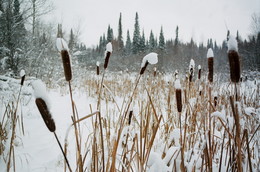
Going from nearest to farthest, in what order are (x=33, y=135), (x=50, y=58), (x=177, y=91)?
(x=177, y=91) < (x=33, y=135) < (x=50, y=58)

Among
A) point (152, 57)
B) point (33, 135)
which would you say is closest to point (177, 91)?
point (152, 57)

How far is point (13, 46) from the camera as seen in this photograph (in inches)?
132

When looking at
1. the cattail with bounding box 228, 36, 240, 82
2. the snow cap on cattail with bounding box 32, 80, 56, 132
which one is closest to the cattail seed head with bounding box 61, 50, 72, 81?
the snow cap on cattail with bounding box 32, 80, 56, 132

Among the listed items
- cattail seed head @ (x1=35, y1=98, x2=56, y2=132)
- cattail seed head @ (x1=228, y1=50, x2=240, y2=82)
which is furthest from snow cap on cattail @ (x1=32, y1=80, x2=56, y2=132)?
cattail seed head @ (x1=228, y1=50, x2=240, y2=82)

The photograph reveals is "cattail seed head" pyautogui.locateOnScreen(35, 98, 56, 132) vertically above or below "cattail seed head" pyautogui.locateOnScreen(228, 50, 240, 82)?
below

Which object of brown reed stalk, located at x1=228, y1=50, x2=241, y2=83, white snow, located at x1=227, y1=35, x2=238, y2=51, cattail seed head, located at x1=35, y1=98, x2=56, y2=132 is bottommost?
cattail seed head, located at x1=35, y1=98, x2=56, y2=132

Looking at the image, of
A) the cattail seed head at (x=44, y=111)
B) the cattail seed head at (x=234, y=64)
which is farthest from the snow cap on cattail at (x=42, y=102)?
the cattail seed head at (x=234, y=64)

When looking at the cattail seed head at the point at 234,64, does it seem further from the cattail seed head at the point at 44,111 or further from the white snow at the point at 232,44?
the cattail seed head at the point at 44,111

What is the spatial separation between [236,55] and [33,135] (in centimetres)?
195

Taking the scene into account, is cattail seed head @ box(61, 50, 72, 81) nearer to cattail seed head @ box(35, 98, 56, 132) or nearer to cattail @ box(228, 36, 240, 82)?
cattail seed head @ box(35, 98, 56, 132)

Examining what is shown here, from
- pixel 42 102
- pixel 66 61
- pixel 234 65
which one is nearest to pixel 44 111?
pixel 42 102

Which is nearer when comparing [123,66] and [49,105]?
[49,105]

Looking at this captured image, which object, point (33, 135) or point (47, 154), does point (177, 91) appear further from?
point (33, 135)

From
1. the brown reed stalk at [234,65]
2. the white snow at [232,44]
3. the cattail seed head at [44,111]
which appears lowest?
the cattail seed head at [44,111]
